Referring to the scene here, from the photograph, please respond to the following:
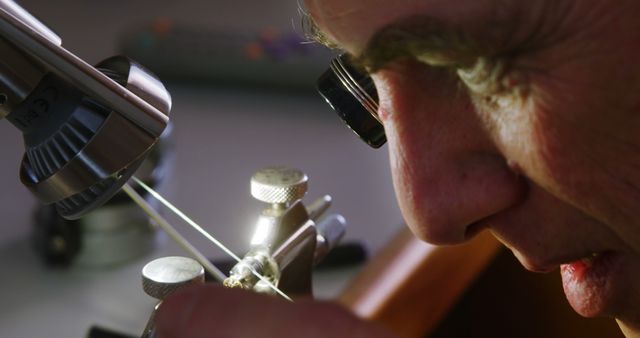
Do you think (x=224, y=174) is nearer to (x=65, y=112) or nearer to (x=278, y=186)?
(x=278, y=186)

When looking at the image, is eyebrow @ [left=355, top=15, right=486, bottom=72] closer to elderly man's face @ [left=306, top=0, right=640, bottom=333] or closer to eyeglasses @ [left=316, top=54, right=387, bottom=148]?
elderly man's face @ [left=306, top=0, right=640, bottom=333]

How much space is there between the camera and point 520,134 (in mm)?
461

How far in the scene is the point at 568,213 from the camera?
0.49m

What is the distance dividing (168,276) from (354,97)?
19 centimetres

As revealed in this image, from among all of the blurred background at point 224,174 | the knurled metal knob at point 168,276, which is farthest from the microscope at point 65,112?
the blurred background at point 224,174

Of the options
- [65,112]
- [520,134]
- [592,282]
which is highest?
[65,112]

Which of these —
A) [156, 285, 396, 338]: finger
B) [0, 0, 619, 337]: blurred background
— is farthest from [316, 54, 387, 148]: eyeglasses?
[0, 0, 619, 337]: blurred background

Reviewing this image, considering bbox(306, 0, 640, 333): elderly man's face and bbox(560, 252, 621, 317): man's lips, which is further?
bbox(560, 252, 621, 317): man's lips

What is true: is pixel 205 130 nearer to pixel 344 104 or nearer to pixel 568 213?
pixel 344 104

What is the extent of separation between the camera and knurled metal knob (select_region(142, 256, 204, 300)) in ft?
1.74

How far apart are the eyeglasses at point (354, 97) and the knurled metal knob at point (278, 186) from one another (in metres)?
0.08

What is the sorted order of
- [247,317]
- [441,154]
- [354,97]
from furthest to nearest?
[354,97] → [441,154] → [247,317]

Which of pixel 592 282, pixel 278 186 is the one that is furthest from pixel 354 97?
pixel 592 282

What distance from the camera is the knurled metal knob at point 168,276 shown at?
53cm
